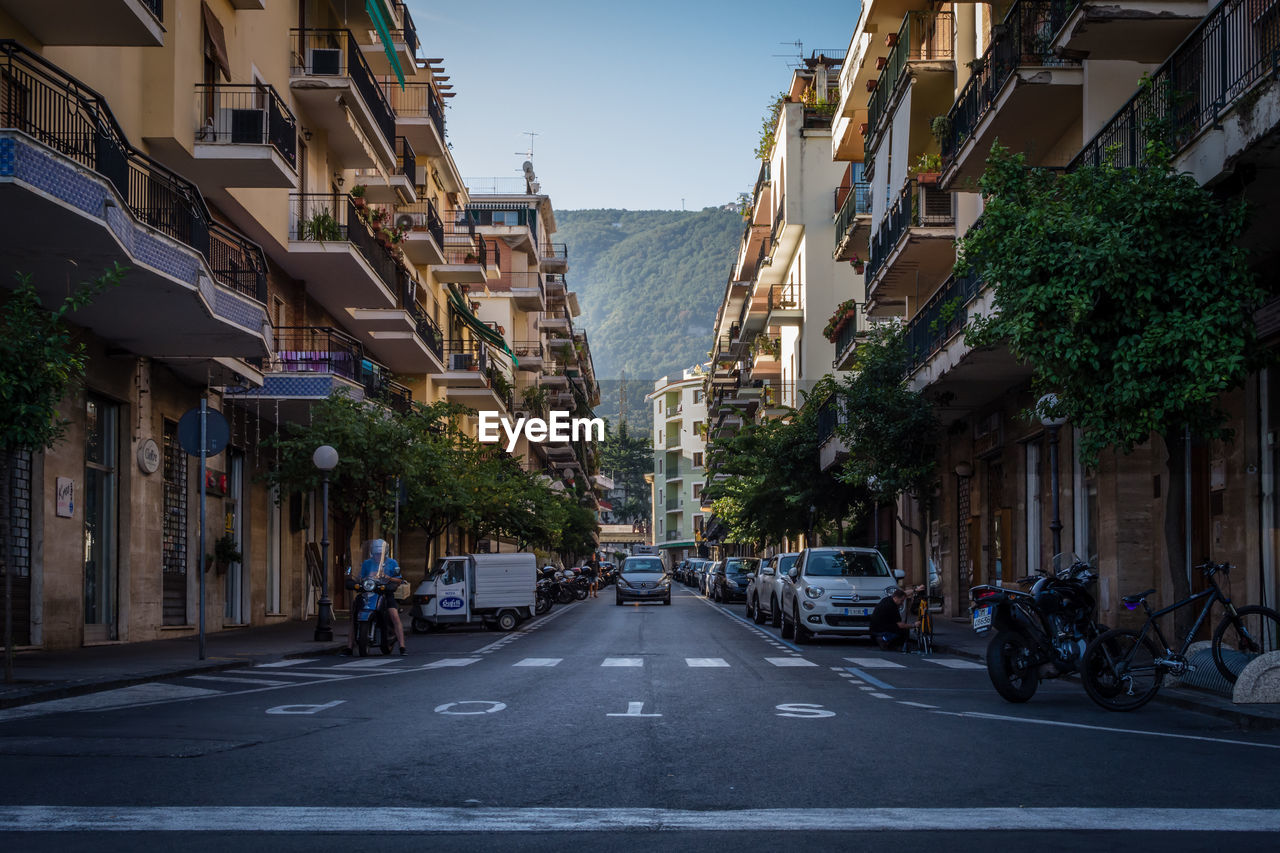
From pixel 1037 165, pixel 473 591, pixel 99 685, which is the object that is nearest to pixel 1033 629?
pixel 99 685

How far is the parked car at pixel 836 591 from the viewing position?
Answer: 77.6ft

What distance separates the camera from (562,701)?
12.9 m

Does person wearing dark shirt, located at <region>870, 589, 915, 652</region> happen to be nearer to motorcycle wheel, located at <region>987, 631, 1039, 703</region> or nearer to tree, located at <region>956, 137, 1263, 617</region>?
tree, located at <region>956, 137, 1263, 617</region>

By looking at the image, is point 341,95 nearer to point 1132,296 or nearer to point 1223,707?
point 1132,296

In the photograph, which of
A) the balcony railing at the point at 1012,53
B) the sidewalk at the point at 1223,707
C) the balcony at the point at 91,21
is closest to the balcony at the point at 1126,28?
the balcony railing at the point at 1012,53

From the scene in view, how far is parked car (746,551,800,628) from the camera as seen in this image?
28.0 m

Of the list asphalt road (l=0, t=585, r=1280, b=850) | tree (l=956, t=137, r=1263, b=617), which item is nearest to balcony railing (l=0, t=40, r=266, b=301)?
asphalt road (l=0, t=585, r=1280, b=850)

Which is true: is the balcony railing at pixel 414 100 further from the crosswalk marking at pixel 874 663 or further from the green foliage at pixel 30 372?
the green foliage at pixel 30 372

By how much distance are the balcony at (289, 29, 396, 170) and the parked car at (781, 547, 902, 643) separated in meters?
16.2

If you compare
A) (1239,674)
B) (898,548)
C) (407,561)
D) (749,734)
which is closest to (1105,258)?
(1239,674)

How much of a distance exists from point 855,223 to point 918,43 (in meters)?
8.87

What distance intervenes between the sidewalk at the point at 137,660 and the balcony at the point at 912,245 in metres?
14.9

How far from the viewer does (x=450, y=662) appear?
1919 centimetres

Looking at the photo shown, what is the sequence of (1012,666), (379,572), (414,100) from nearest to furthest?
(1012,666), (379,572), (414,100)
